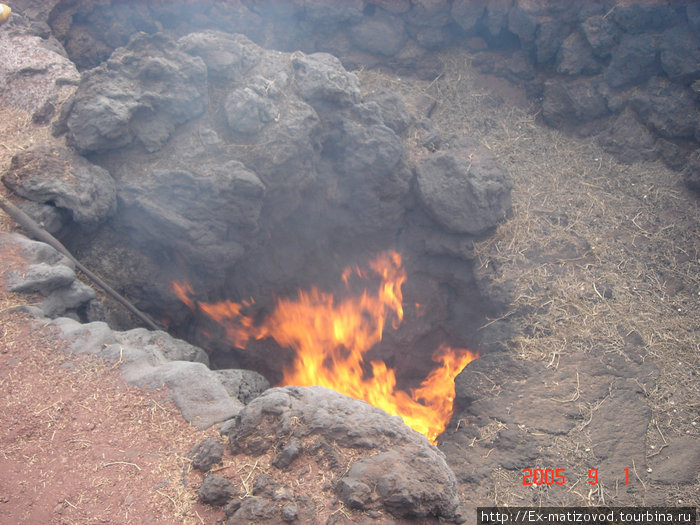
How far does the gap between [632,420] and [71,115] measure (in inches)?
242

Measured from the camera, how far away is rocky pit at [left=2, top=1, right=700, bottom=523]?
3.85 m

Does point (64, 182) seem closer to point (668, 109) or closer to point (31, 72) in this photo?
point (31, 72)

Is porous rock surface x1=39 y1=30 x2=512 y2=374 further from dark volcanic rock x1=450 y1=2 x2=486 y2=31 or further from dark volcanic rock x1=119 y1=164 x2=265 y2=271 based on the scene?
dark volcanic rock x1=450 y1=2 x2=486 y2=31

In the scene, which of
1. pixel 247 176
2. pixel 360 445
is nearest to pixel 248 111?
pixel 247 176

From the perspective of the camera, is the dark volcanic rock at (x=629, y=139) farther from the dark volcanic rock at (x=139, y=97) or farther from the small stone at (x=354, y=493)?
the small stone at (x=354, y=493)

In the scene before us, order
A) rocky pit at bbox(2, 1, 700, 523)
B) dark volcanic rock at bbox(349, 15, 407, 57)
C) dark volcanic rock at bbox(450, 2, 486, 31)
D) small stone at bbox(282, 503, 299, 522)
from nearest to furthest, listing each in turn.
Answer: small stone at bbox(282, 503, 299, 522) < rocky pit at bbox(2, 1, 700, 523) < dark volcanic rock at bbox(450, 2, 486, 31) < dark volcanic rock at bbox(349, 15, 407, 57)

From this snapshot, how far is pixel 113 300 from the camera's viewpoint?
5262 mm

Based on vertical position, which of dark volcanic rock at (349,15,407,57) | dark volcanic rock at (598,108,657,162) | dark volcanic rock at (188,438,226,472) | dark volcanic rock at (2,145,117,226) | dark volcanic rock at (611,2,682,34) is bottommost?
dark volcanic rock at (188,438,226,472)

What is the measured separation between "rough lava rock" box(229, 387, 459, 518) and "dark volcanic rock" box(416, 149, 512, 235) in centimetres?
297

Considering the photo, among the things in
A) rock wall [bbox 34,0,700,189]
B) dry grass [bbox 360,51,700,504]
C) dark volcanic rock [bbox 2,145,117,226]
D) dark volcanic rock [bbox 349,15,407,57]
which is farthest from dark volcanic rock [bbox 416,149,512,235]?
dark volcanic rock [bbox 2,145,117,226]

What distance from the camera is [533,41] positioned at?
21.9 feet

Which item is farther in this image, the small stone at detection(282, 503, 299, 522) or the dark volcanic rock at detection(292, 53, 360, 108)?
the dark volcanic rock at detection(292, 53, 360, 108)

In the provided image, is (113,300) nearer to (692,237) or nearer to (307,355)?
(307,355)
